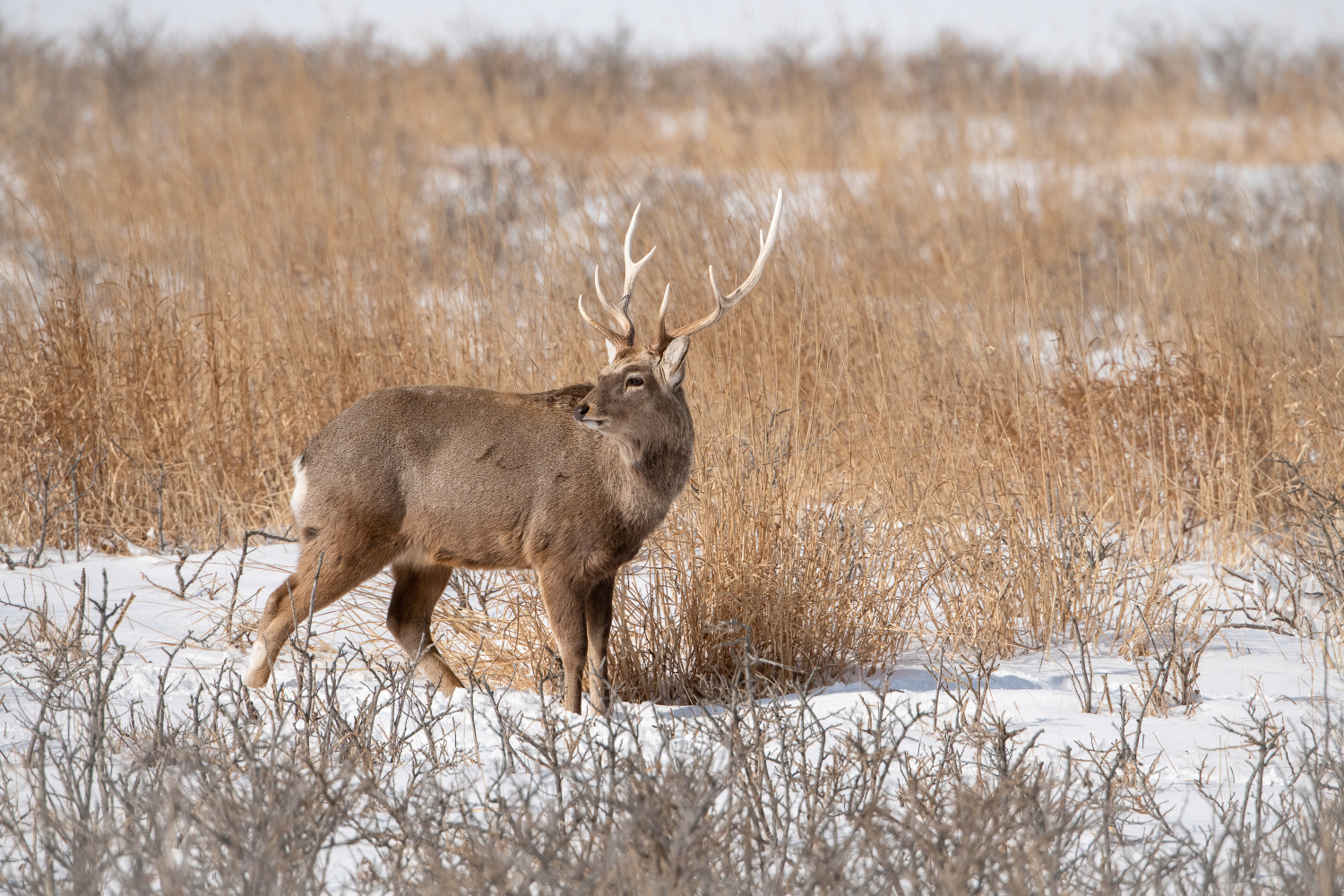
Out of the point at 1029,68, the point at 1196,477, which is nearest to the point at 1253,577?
the point at 1196,477

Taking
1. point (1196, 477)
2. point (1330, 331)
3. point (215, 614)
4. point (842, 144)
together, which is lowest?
point (215, 614)

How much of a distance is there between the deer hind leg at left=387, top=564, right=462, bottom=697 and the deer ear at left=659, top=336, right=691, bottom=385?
1.06 metres

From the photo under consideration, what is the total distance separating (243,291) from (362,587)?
98.6 inches

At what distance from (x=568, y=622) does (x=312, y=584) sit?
0.82 m

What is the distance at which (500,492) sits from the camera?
389cm

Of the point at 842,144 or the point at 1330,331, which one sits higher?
the point at 842,144

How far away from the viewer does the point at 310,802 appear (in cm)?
245

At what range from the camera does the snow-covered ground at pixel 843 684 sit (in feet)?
11.1

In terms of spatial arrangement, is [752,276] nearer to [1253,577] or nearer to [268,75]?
[1253,577]

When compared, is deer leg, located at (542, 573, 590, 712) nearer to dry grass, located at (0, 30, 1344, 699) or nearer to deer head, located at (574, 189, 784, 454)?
dry grass, located at (0, 30, 1344, 699)

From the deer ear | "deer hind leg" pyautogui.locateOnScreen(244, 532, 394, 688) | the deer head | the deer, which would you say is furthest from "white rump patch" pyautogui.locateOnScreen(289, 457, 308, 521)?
the deer ear

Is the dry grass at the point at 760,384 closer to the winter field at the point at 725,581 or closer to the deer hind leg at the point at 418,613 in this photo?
the winter field at the point at 725,581

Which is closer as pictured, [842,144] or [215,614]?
[215,614]

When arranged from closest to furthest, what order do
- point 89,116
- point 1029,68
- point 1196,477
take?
point 1196,477 < point 89,116 < point 1029,68
